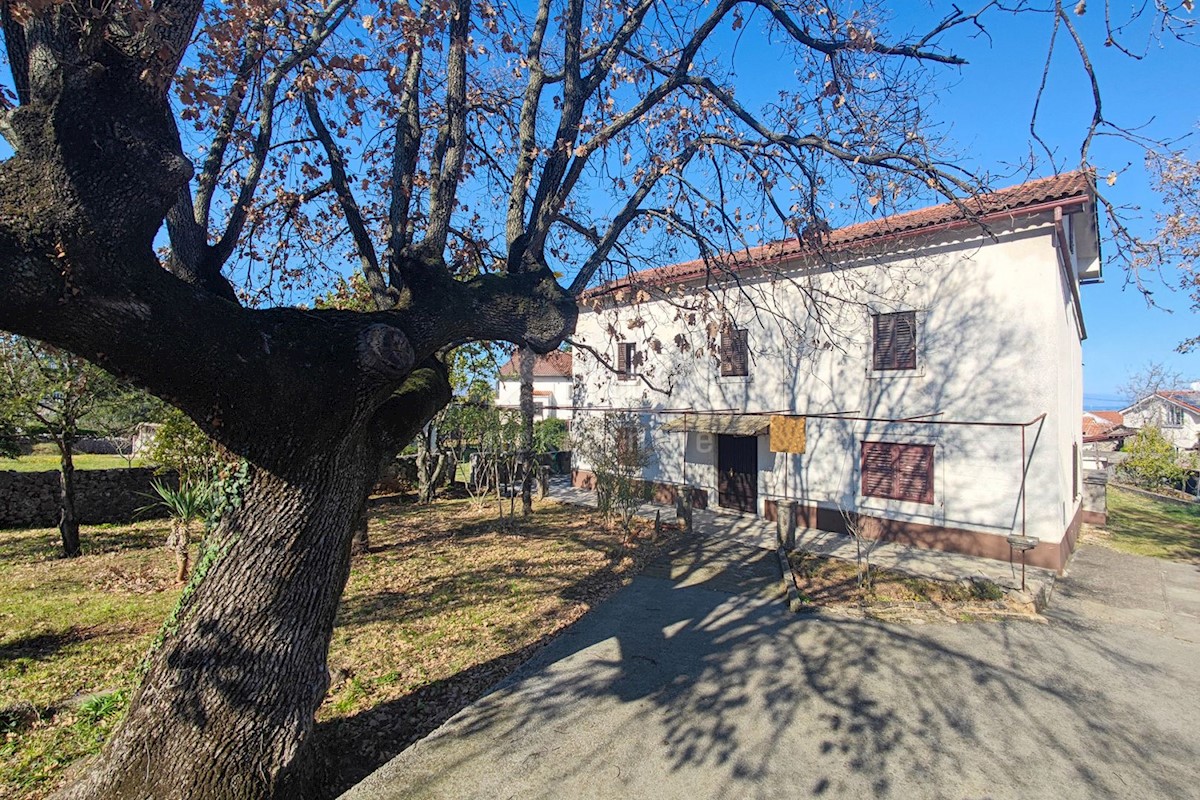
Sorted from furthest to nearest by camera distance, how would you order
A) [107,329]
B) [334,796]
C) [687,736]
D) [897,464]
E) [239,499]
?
[897,464], [687,736], [334,796], [239,499], [107,329]

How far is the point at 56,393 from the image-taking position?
9281 millimetres

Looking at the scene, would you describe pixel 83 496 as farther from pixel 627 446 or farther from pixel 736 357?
pixel 736 357

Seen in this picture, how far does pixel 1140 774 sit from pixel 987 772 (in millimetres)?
1231

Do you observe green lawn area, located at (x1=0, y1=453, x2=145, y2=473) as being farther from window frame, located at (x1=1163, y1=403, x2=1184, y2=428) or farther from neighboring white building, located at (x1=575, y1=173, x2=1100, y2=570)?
window frame, located at (x1=1163, y1=403, x2=1184, y2=428)

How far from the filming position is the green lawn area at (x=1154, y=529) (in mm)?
12094

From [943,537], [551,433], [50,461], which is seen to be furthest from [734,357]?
[50,461]

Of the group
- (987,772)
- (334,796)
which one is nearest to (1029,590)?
(987,772)

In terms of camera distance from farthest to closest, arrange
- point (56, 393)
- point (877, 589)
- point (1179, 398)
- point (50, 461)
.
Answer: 1. point (1179, 398)
2. point (50, 461)
3. point (56, 393)
4. point (877, 589)

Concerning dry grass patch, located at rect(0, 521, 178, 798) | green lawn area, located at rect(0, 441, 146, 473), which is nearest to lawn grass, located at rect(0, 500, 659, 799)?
dry grass patch, located at rect(0, 521, 178, 798)

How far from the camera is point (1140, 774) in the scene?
4141mm

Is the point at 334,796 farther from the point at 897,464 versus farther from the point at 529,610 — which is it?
the point at 897,464

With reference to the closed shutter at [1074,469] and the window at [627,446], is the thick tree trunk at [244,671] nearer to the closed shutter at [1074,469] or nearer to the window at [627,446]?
the window at [627,446]

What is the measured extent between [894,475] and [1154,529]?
912cm

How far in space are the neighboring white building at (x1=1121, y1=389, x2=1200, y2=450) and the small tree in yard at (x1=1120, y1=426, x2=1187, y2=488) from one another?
2530 cm
